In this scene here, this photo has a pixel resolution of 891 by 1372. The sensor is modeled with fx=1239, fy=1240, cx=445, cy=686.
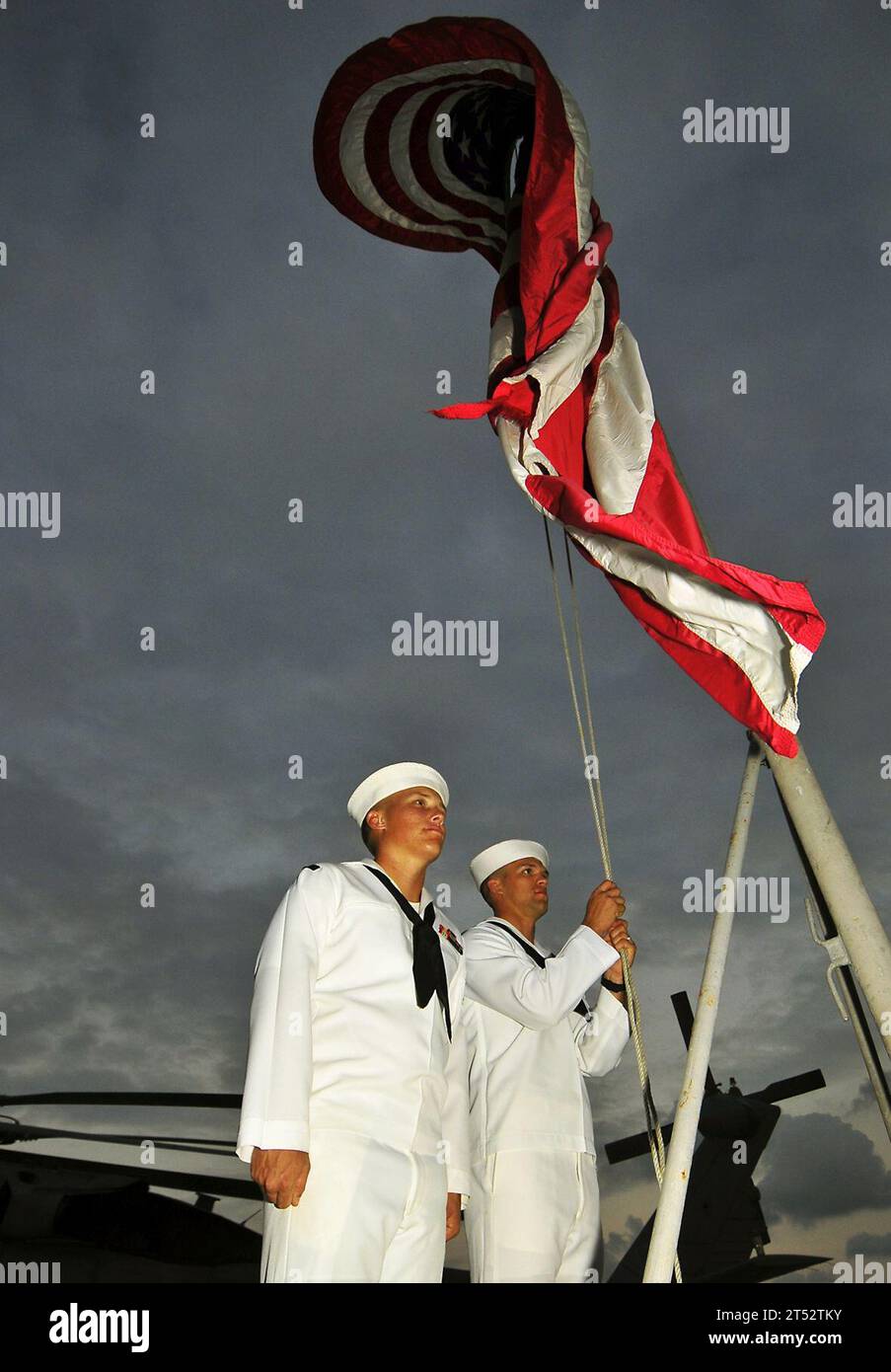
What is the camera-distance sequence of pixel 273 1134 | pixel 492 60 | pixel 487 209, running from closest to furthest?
pixel 273 1134, pixel 492 60, pixel 487 209

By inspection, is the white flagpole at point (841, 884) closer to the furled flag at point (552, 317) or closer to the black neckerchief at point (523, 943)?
the furled flag at point (552, 317)

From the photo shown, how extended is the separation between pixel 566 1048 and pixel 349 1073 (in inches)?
76.2

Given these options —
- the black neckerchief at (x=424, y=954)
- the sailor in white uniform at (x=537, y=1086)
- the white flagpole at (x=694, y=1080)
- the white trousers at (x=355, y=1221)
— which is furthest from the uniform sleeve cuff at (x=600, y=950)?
the white trousers at (x=355, y=1221)

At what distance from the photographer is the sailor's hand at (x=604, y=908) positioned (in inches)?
196

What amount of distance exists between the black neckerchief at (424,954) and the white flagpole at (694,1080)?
91cm

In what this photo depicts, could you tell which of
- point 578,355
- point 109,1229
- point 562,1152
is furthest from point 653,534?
point 109,1229

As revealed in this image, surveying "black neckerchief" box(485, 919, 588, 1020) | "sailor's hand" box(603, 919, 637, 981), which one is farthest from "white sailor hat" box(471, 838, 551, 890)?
"sailor's hand" box(603, 919, 637, 981)

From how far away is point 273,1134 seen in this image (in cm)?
365

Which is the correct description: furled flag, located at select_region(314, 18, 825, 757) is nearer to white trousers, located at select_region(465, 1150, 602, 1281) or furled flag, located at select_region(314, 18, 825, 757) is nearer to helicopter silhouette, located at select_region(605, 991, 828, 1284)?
white trousers, located at select_region(465, 1150, 602, 1281)

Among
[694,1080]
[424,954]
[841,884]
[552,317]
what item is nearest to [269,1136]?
[424,954]

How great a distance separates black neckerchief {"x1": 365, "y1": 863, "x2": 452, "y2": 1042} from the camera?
4172mm

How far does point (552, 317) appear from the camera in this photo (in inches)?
206

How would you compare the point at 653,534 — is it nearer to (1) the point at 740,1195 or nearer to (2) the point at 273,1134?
(2) the point at 273,1134

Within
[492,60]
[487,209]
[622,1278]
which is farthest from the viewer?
[622,1278]
